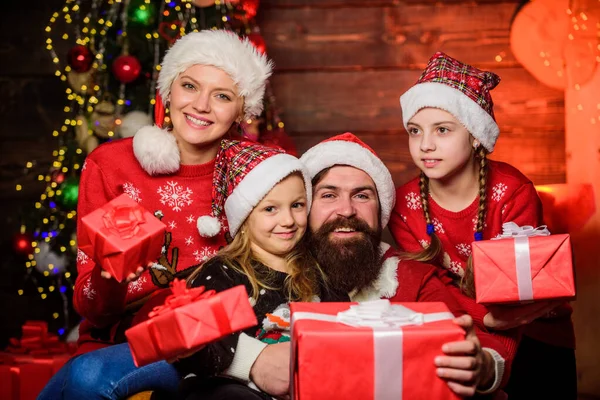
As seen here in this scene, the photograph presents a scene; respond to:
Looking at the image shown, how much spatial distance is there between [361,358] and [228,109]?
4.35 ft

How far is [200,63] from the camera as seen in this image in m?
2.86

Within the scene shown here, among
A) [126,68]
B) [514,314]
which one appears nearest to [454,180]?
[514,314]

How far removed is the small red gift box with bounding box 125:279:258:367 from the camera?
1.76m

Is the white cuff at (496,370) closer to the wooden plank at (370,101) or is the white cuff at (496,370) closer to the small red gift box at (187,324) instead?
the small red gift box at (187,324)

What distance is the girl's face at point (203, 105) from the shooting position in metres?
2.78

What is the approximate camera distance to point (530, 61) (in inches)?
152

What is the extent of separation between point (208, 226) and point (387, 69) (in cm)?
186

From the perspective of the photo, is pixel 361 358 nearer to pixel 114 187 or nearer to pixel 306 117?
pixel 114 187

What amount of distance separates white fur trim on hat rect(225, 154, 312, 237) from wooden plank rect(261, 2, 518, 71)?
1751mm

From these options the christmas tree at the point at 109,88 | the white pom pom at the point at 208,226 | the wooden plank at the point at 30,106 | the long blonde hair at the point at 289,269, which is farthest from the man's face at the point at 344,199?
the wooden plank at the point at 30,106

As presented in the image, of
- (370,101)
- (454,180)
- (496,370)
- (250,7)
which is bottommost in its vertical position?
(496,370)

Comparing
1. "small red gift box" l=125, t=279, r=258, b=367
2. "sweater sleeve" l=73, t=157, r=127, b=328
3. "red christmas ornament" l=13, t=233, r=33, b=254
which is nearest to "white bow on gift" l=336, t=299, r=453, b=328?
"small red gift box" l=125, t=279, r=258, b=367

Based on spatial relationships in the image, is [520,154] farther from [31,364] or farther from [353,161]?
[31,364]

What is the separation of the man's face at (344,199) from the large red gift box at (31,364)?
1.36m
